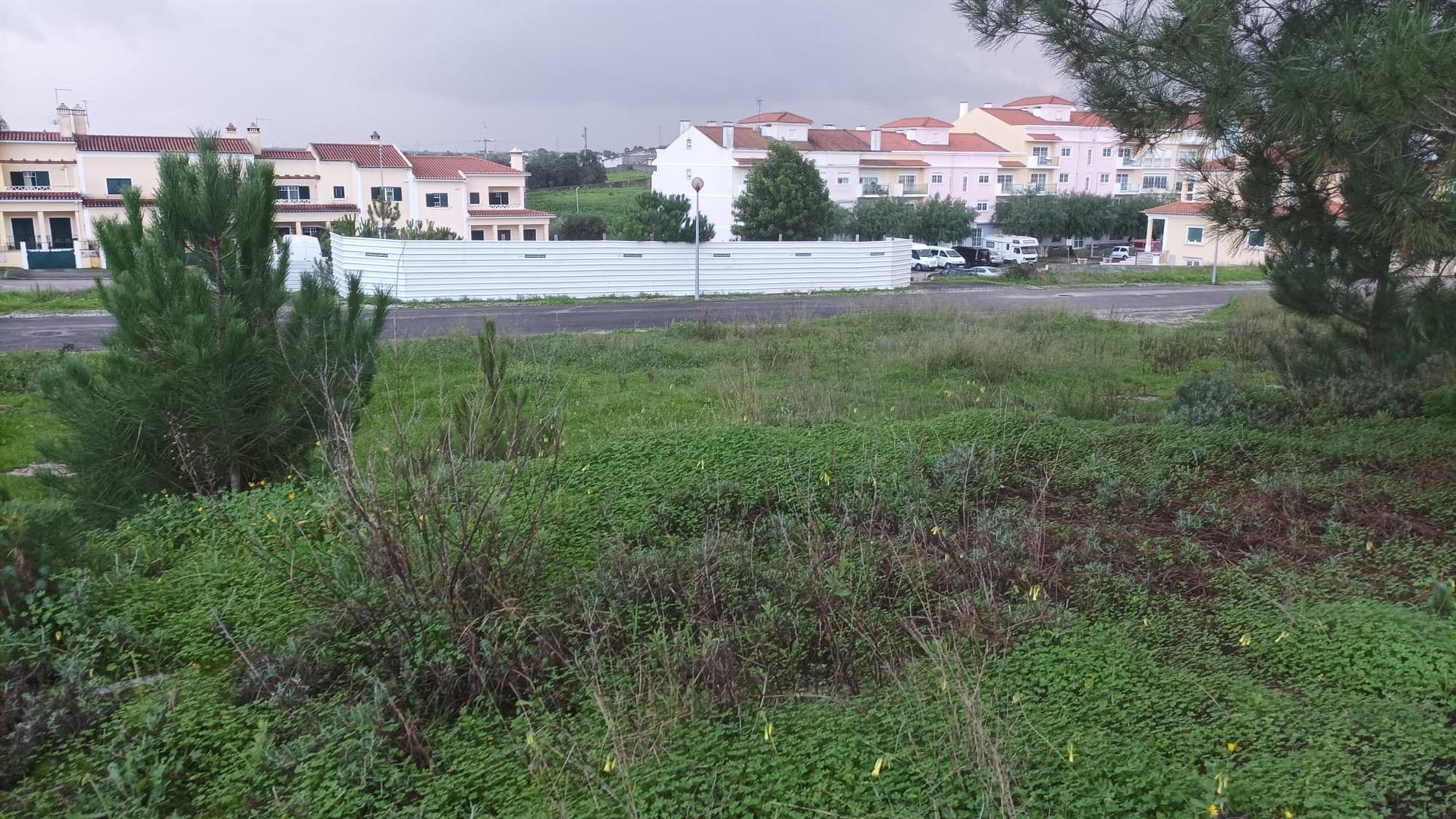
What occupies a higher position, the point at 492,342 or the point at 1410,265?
the point at 1410,265

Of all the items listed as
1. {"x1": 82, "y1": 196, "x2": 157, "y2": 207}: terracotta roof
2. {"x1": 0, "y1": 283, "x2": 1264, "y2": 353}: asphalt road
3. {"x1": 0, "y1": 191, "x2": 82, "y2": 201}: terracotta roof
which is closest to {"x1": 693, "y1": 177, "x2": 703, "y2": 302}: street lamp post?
{"x1": 0, "y1": 283, "x2": 1264, "y2": 353}: asphalt road

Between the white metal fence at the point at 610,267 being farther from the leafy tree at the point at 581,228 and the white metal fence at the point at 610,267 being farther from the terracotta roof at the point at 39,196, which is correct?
the terracotta roof at the point at 39,196

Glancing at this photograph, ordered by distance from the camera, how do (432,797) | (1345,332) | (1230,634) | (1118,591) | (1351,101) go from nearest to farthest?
1. (432,797)
2. (1230,634)
3. (1118,591)
4. (1351,101)
5. (1345,332)

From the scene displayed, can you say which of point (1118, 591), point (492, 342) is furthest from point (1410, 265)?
point (492, 342)

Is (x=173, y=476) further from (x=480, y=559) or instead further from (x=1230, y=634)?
(x=1230, y=634)

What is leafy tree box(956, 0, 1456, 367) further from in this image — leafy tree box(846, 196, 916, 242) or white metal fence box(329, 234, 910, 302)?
leafy tree box(846, 196, 916, 242)

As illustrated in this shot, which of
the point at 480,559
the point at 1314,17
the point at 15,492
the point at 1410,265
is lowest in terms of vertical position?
the point at 15,492

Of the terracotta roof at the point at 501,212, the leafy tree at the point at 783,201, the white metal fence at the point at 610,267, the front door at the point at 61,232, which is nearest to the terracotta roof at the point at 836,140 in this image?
the terracotta roof at the point at 501,212

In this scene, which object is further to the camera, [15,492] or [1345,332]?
[1345,332]

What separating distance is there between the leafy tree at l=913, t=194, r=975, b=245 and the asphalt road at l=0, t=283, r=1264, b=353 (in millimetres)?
22704

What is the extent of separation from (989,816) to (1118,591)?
187cm

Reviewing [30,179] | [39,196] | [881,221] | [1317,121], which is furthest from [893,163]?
[1317,121]

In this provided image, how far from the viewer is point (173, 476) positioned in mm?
5770

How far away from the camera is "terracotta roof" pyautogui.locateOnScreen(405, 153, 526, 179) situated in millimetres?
49406
